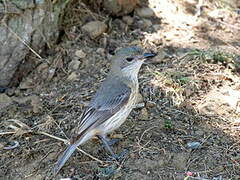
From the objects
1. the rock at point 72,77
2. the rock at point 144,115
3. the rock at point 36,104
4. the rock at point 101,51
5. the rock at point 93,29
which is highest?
the rock at point 93,29

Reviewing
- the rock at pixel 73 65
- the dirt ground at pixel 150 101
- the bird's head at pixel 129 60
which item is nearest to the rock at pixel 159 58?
the dirt ground at pixel 150 101

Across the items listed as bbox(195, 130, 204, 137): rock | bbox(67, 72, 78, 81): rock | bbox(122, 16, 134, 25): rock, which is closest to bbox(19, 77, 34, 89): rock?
bbox(67, 72, 78, 81): rock

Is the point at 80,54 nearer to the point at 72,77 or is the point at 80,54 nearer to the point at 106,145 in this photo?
the point at 72,77

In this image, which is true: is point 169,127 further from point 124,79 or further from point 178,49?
point 178,49

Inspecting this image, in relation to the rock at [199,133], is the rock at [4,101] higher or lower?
lower

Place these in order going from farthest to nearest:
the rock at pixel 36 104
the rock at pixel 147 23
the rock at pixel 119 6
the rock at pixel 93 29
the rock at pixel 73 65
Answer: the rock at pixel 147 23 → the rock at pixel 119 6 → the rock at pixel 93 29 → the rock at pixel 73 65 → the rock at pixel 36 104

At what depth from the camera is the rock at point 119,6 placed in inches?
343

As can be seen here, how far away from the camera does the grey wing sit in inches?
245

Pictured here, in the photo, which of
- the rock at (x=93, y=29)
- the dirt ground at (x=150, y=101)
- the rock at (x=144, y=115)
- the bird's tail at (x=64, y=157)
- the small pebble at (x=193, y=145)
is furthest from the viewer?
the rock at (x=93, y=29)

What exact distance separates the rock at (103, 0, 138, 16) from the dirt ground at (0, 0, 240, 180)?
123 millimetres

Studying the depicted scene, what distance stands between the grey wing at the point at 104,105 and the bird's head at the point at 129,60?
18cm

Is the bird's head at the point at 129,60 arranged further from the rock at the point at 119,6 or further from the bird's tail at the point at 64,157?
the rock at the point at 119,6

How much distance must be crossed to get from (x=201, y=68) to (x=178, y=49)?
28.2 inches

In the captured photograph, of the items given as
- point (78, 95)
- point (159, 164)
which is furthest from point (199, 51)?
point (159, 164)
